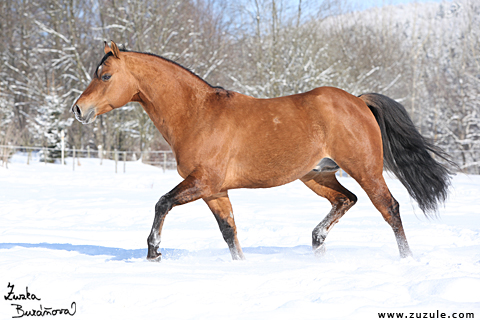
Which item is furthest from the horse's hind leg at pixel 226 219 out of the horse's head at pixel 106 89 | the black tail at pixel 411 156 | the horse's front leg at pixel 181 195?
the black tail at pixel 411 156

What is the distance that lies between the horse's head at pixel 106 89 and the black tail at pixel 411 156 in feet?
7.78

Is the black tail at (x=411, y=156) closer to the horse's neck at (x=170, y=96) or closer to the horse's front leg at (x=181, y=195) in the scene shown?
the horse's neck at (x=170, y=96)

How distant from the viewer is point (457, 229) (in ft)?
19.2

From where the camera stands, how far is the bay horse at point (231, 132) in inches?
146

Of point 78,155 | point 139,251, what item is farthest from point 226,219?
point 78,155

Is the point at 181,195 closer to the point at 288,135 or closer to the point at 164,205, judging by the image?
the point at 164,205

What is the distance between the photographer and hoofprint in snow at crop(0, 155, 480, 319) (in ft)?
8.38

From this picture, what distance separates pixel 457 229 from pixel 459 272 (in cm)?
304

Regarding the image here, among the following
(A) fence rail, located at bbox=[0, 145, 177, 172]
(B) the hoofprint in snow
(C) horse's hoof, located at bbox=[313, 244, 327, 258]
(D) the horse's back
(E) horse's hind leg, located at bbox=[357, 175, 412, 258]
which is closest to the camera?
(B) the hoofprint in snow

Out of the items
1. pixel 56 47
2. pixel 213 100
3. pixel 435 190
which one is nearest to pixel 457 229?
pixel 435 190

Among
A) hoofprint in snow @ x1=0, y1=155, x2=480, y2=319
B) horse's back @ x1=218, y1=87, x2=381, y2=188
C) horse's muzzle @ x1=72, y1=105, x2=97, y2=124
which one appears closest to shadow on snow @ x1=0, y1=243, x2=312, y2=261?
hoofprint in snow @ x1=0, y1=155, x2=480, y2=319

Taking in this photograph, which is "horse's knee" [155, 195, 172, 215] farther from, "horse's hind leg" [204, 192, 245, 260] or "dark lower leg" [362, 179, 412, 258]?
"dark lower leg" [362, 179, 412, 258]

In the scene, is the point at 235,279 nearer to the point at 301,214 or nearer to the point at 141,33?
the point at 301,214

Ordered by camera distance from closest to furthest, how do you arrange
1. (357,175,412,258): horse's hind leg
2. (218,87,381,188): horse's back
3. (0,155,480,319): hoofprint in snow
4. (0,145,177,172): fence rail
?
(0,155,480,319): hoofprint in snow → (218,87,381,188): horse's back → (357,175,412,258): horse's hind leg → (0,145,177,172): fence rail
